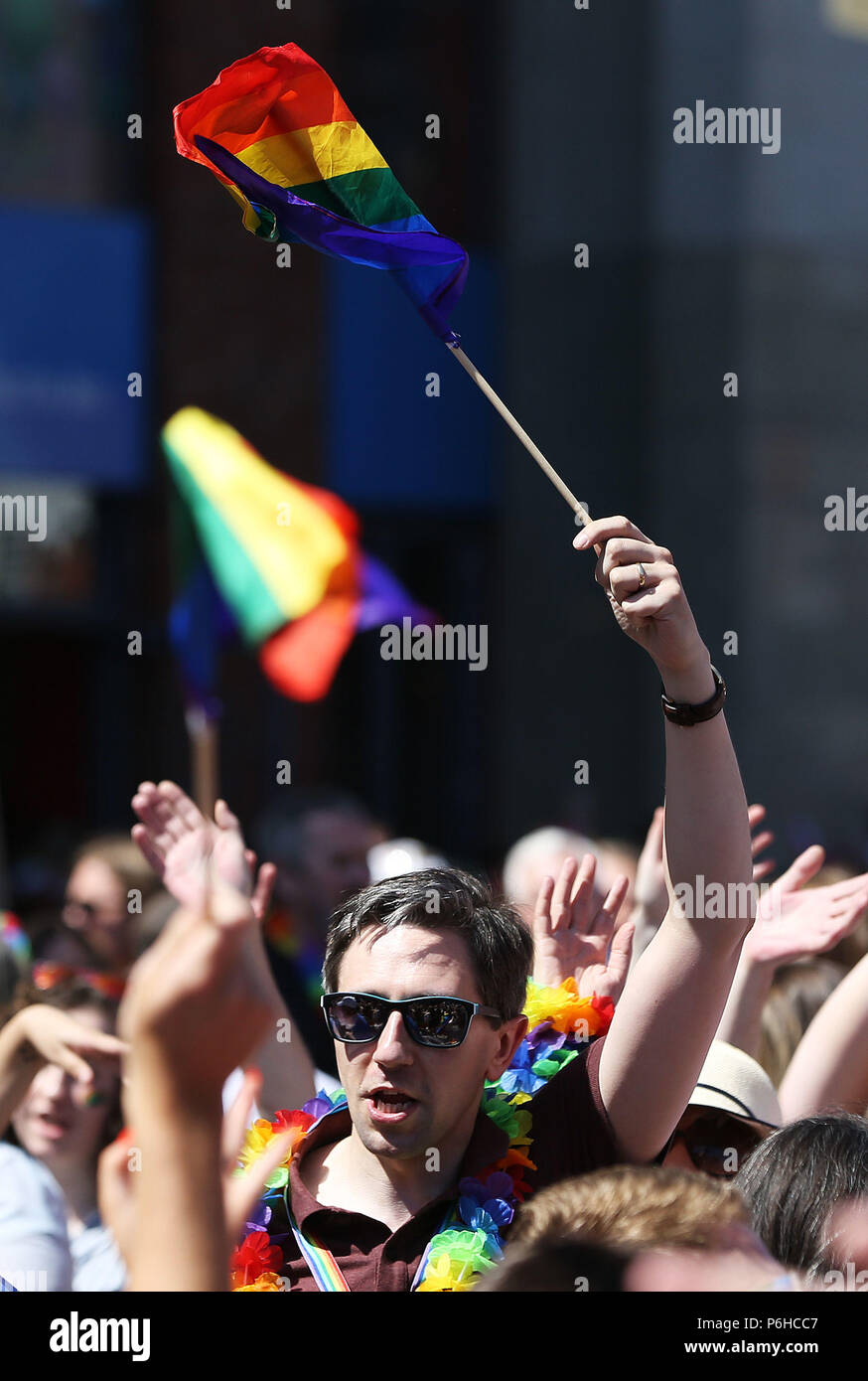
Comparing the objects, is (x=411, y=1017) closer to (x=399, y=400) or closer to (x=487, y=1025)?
(x=487, y=1025)

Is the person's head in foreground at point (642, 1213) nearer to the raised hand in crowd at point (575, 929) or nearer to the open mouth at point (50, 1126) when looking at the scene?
the raised hand in crowd at point (575, 929)

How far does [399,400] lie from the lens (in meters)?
10.1

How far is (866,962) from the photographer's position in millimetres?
3145

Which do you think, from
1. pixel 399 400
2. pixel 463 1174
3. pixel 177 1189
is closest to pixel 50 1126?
pixel 463 1174

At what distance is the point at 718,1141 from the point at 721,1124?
0.03 m

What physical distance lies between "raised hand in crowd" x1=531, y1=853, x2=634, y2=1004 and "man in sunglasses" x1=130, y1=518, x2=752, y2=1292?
437 mm

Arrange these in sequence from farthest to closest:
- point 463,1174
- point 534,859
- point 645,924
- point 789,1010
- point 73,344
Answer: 1. point 73,344
2. point 534,859
3. point 789,1010
4. point 645,924
5. point 463,1174

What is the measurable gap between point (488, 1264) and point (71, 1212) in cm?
137

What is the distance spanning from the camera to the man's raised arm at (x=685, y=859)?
2328 millimetres

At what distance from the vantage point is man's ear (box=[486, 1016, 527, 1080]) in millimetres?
2531

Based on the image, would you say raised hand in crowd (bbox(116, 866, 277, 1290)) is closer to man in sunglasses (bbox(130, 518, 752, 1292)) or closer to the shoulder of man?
man in sunglasses (bbox(130, 518, 752, 1292))

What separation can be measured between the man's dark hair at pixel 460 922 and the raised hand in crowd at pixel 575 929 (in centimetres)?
40

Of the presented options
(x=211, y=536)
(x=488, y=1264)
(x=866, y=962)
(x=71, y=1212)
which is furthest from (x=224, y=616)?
(x=488, y=1264)

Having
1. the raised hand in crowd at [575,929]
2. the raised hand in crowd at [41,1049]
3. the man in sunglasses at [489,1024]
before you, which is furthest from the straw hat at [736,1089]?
the raised hand in crowd at [41,1049]
